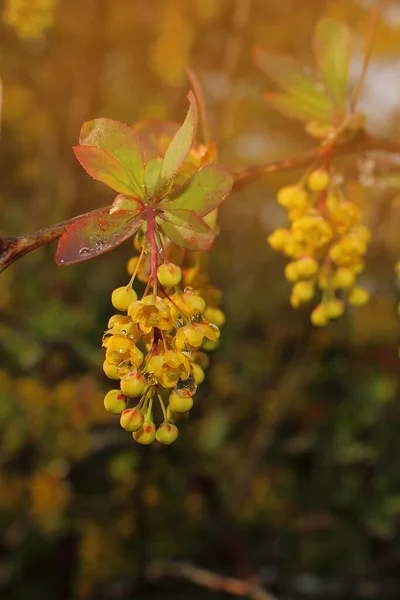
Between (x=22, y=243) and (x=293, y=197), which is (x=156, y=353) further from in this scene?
(x=293, y=197)

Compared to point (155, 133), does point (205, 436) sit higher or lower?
lower

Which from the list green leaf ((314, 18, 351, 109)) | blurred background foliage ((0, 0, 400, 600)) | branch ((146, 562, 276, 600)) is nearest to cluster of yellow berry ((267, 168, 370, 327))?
green leaf ((314, 18, 351, 109))

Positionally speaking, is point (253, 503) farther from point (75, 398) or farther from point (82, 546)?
point (75, 398)

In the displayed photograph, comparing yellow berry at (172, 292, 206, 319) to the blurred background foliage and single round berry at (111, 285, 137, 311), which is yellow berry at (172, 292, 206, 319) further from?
the blurred background foliage

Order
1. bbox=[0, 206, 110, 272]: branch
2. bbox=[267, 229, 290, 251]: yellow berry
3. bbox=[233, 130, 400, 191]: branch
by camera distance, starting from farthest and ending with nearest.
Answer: bbox=[267, 229, 290, 251]: yellow berry, bbox=[233, 130, 400, 191]: branch, bbox=[0, 206, 110, 272]: branch

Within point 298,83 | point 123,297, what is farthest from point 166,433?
point 298,83

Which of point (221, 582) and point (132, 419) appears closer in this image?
point (132, 419)

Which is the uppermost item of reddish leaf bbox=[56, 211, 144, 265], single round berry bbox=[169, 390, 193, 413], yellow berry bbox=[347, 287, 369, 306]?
reddish leaf bbox=[56, 211, 144, 265]
